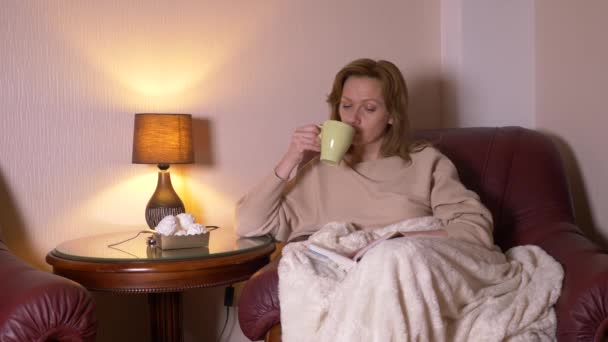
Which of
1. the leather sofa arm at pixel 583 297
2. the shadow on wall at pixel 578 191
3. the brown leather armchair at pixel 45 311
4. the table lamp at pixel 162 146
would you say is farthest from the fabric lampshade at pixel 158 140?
the shadow on wall at pixel 578 191

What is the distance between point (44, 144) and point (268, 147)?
761 mm

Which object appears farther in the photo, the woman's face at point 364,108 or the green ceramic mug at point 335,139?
the woman's face at point 364,108

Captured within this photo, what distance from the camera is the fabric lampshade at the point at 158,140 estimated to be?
199 cm

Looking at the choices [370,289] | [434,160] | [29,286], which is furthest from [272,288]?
[434,160]

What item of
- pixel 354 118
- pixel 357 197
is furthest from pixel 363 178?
pixel 354 118

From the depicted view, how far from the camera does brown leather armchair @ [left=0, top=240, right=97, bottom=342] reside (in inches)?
52.6

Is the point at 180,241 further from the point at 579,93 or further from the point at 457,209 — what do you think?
the point at 579,93

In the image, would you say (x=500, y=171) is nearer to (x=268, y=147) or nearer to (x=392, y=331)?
(x=268, y=147)

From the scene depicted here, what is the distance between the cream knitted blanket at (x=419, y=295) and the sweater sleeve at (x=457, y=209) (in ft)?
0.29

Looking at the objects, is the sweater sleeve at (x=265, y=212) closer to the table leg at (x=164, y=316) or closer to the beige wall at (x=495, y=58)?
the table leg at (x=164, y=316)

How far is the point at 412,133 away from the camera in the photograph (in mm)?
2334

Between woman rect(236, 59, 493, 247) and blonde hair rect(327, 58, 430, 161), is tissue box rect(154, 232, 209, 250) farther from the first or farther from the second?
blonde hair rect(327, 58, 430, 161)

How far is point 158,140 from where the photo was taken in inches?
78.5

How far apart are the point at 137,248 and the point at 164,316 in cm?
27
